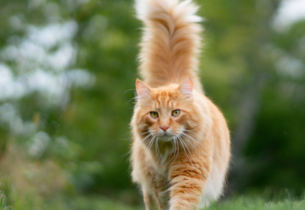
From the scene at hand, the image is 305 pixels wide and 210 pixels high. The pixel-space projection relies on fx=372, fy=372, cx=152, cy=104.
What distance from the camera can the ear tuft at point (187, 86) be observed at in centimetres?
362

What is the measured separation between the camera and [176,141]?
3.70m

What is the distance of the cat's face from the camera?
3498 millimetres

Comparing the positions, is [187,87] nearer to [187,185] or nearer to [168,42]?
[187,185]

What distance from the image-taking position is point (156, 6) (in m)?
4.84

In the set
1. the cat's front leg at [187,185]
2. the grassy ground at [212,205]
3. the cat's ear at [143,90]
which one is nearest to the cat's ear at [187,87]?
the cat's ear at [143,90]

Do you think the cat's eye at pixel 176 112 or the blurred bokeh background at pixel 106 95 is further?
the blurred bokeh background at pixel 106 95

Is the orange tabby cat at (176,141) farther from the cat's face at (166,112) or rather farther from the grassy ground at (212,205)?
the grassy ground at (212,205)

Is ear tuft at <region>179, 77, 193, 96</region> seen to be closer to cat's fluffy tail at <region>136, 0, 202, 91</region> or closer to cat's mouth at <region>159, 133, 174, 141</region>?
cat's mouth at <region>159, 133, 174, 141</region>

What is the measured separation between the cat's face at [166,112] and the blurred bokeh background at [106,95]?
1.14m

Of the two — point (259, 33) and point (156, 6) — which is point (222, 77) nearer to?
point (259, 33)

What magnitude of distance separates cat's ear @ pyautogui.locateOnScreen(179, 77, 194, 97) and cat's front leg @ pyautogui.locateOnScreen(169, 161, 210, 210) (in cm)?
72

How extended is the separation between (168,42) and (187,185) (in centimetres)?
200

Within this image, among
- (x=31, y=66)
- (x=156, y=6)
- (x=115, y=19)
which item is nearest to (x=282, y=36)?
(x=115, y=19)

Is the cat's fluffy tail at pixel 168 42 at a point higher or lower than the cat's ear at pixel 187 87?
higher
